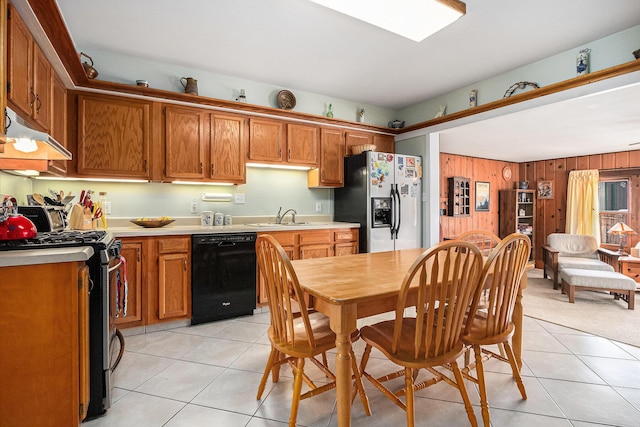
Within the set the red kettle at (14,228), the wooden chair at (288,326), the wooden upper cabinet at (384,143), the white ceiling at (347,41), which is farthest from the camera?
the wooden upper cabinet at (384,143)

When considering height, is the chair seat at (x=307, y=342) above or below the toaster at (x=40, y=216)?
below

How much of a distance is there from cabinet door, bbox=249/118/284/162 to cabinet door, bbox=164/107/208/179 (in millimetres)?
520

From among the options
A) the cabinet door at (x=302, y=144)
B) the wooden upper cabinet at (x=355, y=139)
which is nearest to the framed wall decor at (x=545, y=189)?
the wooden upper cabinet at (x=355, y=139)

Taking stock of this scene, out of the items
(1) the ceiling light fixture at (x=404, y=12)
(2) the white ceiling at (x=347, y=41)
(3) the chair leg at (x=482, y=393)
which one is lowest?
(3) the chair leg at (x=482, y=393)

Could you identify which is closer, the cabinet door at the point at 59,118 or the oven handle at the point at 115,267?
the oven handle at the point at 115,267

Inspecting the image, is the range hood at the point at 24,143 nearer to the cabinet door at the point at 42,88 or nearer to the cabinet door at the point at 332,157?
the cabinet door at the point at 42,88

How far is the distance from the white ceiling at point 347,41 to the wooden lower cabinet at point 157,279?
181cm

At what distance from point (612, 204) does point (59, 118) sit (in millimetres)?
8005

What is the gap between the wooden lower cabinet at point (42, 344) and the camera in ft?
4.58

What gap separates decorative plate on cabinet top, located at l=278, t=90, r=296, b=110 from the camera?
12.6 feet

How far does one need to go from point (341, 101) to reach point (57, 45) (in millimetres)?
3078

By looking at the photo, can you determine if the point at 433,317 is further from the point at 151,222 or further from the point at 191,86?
the point at 191,86

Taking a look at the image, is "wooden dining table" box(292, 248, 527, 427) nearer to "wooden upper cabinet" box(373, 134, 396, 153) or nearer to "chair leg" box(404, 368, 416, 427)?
"chair leg" box(404, 368, 416, 427)

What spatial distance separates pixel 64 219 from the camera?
2.46 m
